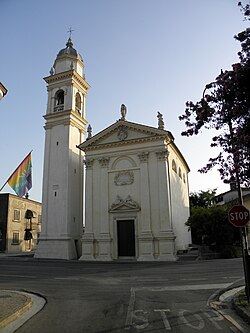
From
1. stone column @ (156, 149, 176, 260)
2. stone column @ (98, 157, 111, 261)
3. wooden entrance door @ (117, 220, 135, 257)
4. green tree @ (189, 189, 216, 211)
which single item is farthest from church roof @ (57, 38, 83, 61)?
green tree @ (189, 189, 216, 211)

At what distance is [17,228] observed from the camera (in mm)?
50312

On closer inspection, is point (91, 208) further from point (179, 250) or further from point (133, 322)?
point (133, 322)

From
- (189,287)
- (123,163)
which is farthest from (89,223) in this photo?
(189,287)

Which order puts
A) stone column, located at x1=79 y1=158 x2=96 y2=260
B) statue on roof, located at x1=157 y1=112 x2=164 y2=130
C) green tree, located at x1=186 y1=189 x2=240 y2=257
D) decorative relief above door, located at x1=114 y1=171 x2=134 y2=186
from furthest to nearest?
statue on roof, located at x1=157 y1=112 x2=164 y2=130 < decorative relief above door, located at x1=114 y1=171 x2=134 y2=186 < stone column, located at x1=79 y1=158 x2=96 y2=260 < green tree, located at x1=186 y1=189 x2=240 y2=257

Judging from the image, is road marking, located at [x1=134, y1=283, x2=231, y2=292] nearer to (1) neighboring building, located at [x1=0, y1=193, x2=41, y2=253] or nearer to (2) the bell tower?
(2) the bell tower

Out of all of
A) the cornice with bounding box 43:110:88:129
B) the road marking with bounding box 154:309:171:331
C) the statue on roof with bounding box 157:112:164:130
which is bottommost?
the road marking with bounding box 154:309:171:331

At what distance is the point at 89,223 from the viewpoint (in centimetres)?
3073

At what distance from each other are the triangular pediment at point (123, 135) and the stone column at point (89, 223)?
2071 mm

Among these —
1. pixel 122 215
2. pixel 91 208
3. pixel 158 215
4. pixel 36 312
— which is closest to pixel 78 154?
pixel 91 208

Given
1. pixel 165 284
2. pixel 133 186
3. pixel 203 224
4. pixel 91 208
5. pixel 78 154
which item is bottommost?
pixel 165 284

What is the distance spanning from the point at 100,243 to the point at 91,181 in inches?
256

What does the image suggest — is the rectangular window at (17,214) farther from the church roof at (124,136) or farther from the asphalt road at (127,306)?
the asphalt road at (127,306)

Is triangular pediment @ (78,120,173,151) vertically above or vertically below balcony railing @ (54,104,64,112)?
below

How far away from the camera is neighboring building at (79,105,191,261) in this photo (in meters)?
28.4
